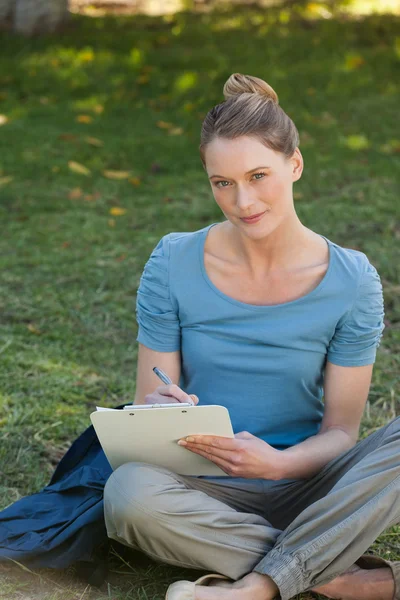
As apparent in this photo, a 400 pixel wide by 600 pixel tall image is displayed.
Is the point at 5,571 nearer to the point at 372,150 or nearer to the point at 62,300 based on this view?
the point at 62,300

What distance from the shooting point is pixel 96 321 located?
15.0 feet

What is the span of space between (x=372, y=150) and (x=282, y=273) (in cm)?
439

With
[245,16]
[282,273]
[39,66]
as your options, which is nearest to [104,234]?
[282,273]

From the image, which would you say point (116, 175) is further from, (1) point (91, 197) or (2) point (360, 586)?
(2) point (360, 586)

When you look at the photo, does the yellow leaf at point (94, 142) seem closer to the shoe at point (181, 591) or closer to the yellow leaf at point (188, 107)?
the yellow leaf at point (188, 107)

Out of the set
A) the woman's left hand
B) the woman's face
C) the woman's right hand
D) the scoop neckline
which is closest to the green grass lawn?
the woman's left hand

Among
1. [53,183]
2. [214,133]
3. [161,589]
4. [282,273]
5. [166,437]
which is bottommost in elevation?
[53,183]

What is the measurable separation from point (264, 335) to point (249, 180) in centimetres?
43

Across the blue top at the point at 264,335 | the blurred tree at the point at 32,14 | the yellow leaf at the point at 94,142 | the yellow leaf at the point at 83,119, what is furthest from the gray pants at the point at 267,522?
the blurred tree at the point at 32,14

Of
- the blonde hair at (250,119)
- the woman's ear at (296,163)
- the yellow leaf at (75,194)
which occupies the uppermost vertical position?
the blonde hair at (250,119)

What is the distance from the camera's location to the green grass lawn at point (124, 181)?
370 cm

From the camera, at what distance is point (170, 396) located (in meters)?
2.45

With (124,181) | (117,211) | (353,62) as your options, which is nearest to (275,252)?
(117,211)

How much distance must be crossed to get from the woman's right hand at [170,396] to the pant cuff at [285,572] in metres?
0.43
